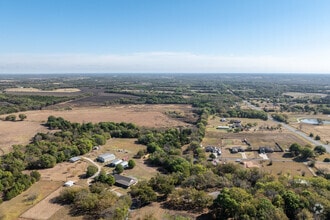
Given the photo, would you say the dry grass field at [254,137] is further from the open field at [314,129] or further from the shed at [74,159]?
the shed at [74,159]

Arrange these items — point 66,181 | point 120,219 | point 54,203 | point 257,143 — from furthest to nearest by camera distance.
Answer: point 257,143 → point 66,181 → point 54,203 → point 120,219

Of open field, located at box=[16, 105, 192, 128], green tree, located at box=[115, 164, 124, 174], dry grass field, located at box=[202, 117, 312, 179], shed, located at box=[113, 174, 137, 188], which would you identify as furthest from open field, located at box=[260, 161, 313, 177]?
open field, located at box=[16, 105, 192, 128]

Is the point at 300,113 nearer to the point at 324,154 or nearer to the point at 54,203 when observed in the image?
the point at 324,154

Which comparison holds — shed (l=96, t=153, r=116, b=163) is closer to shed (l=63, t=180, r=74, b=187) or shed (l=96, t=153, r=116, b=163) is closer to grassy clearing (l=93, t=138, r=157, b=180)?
grassy clearing (l=93, t=138, r=157, b=180)

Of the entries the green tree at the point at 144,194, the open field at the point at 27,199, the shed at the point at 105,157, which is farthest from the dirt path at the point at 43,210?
the shed at the point at 105,157

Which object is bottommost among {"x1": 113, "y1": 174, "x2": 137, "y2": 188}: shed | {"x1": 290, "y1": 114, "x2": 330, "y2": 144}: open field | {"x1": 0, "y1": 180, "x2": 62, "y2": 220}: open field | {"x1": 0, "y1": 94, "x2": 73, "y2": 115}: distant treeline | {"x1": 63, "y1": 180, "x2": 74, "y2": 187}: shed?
{"x1": 290, "y1": 114, "x2": 330, "y2": 144}: open field

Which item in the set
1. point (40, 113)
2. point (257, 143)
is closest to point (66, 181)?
point (257, 143)
